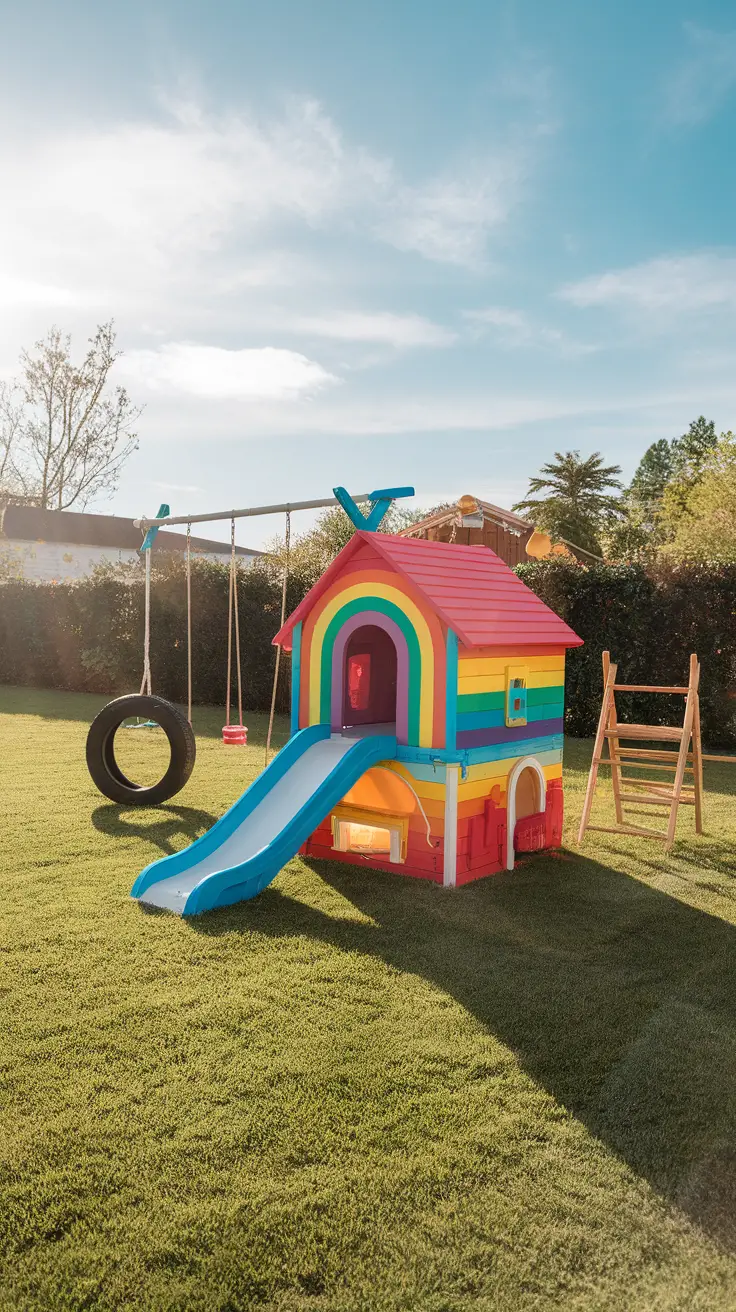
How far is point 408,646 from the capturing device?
5.71 m

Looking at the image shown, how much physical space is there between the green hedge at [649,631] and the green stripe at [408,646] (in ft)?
22.1

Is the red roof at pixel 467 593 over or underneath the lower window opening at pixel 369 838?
over

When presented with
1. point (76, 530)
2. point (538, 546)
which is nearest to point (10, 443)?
point (76, 530)

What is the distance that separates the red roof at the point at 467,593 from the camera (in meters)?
5.64

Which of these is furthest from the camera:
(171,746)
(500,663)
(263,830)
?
(171,746)

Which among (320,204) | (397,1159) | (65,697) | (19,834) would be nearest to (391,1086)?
(397,1159)

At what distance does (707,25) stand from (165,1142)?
9.24 m

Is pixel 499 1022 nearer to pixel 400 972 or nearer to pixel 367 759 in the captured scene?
pixel 400 972

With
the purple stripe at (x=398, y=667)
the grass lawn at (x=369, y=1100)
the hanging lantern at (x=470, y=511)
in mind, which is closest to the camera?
the grass lawn at (x=369, y=1100)

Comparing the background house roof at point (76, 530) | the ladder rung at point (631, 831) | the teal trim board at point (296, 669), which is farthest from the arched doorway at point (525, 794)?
the background house roof at point (76, 530)

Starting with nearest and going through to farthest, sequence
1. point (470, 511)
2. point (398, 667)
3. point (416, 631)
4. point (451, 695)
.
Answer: point (451, 695)
point (416, 631)
point (398, 667)
point (470, 511)

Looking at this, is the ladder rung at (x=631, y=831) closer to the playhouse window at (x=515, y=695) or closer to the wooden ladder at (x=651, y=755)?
the wooden ladder at (x=651, y=755)

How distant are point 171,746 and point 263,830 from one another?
250 cm

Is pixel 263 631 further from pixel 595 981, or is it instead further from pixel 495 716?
pixel 595 981
